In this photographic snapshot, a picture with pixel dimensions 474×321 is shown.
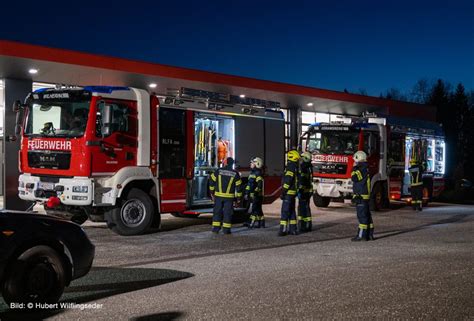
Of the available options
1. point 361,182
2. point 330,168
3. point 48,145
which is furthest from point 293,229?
point 330,168

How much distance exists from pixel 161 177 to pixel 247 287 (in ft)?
19.6

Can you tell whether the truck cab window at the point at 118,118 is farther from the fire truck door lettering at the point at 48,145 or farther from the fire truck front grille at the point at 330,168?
the fire truck front grille at the point at 330,168

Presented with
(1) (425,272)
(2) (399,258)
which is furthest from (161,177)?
(1) (425,272)

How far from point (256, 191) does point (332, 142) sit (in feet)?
20.0

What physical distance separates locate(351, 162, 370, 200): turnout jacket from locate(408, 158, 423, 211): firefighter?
282 inches

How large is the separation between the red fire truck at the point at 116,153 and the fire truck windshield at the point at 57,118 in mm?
19

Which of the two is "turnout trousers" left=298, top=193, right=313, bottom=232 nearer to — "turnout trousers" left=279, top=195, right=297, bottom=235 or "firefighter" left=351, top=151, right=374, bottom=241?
"turnout trousers" left=279, top=195, right=297, bottom=235

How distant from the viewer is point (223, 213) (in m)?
12.8

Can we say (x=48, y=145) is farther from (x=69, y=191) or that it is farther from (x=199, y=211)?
(x=199, y=211)

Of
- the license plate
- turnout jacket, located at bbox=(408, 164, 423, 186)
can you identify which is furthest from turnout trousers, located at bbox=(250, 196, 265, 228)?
turnout jacket, located at bbox=(408, 164, 423, 186)

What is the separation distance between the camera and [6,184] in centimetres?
1694

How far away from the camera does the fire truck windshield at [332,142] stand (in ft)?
62.4

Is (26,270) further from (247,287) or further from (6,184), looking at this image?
(6,184)

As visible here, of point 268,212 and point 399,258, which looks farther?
point 268,212
